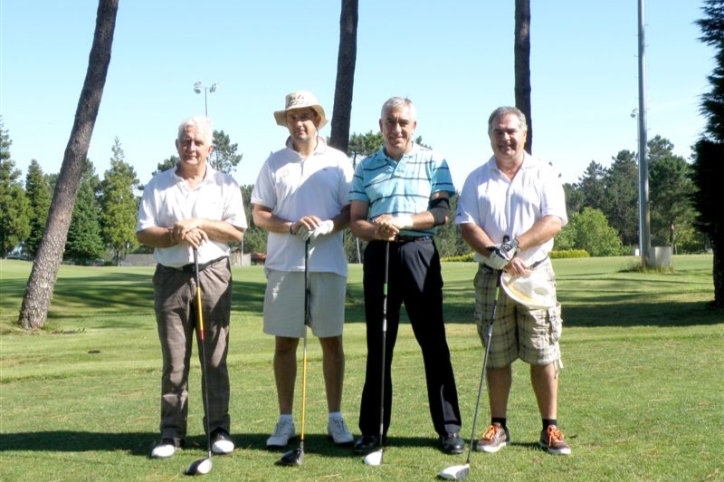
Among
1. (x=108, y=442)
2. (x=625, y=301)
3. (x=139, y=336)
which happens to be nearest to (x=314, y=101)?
(x=108, y=442)

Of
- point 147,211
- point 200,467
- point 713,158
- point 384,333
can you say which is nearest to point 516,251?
point 384,333

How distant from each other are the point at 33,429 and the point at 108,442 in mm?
852

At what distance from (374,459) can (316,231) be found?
1.37m

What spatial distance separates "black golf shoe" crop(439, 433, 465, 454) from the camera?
17.1 feet

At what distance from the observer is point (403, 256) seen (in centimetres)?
541

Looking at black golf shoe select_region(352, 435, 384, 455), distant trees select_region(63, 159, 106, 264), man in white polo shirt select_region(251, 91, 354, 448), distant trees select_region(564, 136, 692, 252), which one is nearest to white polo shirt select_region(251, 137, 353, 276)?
man in white polo shirt select_region(251, 91, 354, 448)

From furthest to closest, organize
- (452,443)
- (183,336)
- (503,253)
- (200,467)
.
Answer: (183,336), (452,443), (503,253), (200,467)

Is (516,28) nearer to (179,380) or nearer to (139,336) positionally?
(139,336)

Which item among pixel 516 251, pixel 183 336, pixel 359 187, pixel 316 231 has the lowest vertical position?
pixel 183 336

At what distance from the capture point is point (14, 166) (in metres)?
74.3

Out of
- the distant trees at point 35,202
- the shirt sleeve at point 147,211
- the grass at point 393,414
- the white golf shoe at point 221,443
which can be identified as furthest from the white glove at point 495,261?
the distant trees at point 35,202

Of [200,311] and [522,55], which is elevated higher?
[522,55]

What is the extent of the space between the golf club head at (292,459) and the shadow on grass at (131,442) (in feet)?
0.82

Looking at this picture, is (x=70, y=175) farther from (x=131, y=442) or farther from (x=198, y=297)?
(x=198, y=297)
